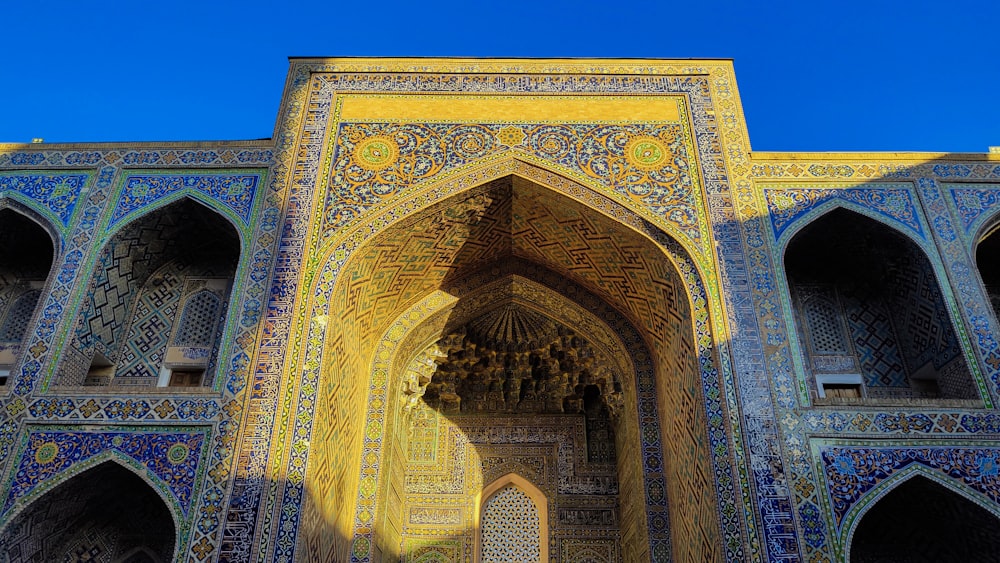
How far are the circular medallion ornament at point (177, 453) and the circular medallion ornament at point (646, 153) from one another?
176 inches

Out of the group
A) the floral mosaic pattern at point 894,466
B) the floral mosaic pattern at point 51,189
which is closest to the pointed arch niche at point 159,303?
the floral mosaic pattern at point 51,189

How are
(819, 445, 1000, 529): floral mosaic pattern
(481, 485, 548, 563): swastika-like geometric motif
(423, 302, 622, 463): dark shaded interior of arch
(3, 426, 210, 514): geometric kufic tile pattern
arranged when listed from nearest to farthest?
(819, 445, 1000, 529): floral mosaic pattern, (3, 426, 210, 514): geometric kufic tile pattern, (481, 485, 548, 563): swastika-like geometric motif, (423, 302, 622, 463): dark shaded interior of arch

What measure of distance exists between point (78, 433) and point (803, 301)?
20.7ft

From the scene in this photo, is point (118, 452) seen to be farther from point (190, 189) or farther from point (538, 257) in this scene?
point (538, 257)

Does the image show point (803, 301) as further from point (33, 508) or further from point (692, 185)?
point (33, 508)

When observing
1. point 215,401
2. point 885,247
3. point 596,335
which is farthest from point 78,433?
point 885,247

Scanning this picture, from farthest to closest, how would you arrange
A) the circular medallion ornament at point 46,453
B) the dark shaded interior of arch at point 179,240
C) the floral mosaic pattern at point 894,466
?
the dark shaded interior of arch at point 179,240, the circular medallion ornament at point 46,453, the floral mosaic pattern at point 894,466

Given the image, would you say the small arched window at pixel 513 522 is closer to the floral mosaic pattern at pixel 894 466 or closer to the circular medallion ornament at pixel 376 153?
the floral mosaic pattern at pixel 894 466

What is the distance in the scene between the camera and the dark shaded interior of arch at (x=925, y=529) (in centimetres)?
577

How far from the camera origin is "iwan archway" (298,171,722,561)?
22.0ft

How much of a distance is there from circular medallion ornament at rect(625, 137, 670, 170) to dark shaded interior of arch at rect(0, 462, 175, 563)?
16.2 ft

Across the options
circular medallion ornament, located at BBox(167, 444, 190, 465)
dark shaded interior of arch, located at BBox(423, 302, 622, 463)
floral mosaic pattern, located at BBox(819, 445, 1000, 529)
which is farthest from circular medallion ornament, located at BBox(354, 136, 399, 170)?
floral mosaic pattern, located at BBox(819, 445, 1000, 529)

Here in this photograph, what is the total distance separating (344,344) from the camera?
7.02 metres

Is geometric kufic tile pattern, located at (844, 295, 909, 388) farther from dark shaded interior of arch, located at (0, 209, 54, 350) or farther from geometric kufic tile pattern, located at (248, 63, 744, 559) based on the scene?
dark shaded interior of arch, located at (0, 209, 54, 350)
